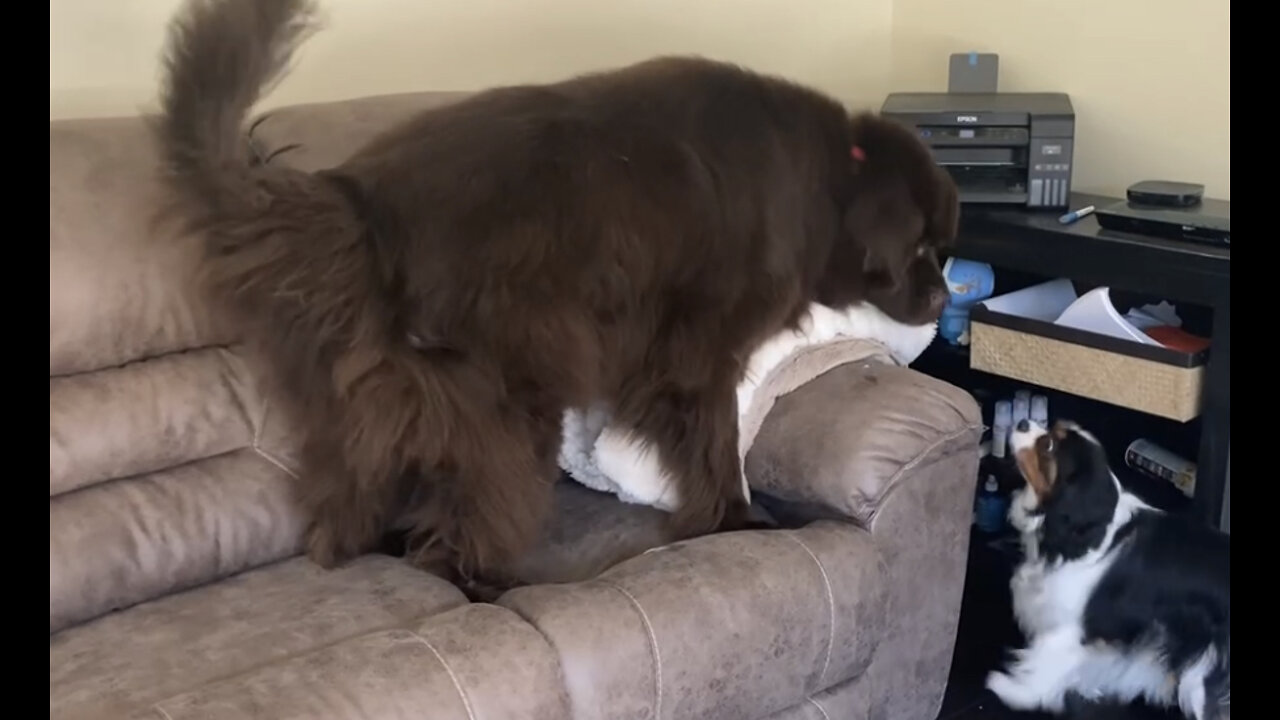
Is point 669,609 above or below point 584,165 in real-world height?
below

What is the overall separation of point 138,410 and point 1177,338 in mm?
1930

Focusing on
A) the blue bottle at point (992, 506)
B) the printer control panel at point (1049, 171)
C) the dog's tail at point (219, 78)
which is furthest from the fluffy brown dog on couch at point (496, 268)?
the blue bottle at point (992, 506)

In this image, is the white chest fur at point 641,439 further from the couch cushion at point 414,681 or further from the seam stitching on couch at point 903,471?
the couch cushion at point 414,681

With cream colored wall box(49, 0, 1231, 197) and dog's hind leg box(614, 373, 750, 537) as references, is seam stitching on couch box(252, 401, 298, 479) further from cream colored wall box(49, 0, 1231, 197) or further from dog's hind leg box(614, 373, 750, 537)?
cream colored wall box(49, 0, 1231, 197)

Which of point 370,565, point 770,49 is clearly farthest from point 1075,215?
point 370,565

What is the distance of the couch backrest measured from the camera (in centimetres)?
168

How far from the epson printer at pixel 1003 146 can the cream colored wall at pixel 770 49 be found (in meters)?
0.25

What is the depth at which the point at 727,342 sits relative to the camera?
1866mm

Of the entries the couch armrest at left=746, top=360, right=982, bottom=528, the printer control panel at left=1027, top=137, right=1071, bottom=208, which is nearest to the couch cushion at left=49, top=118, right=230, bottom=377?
the couch armrest at left=746, top=360, right=982, bottom=528

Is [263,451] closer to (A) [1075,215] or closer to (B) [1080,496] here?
(B) [1080,496]

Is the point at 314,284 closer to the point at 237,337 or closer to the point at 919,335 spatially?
the point at 237,337

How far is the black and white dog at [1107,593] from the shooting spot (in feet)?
6.43
